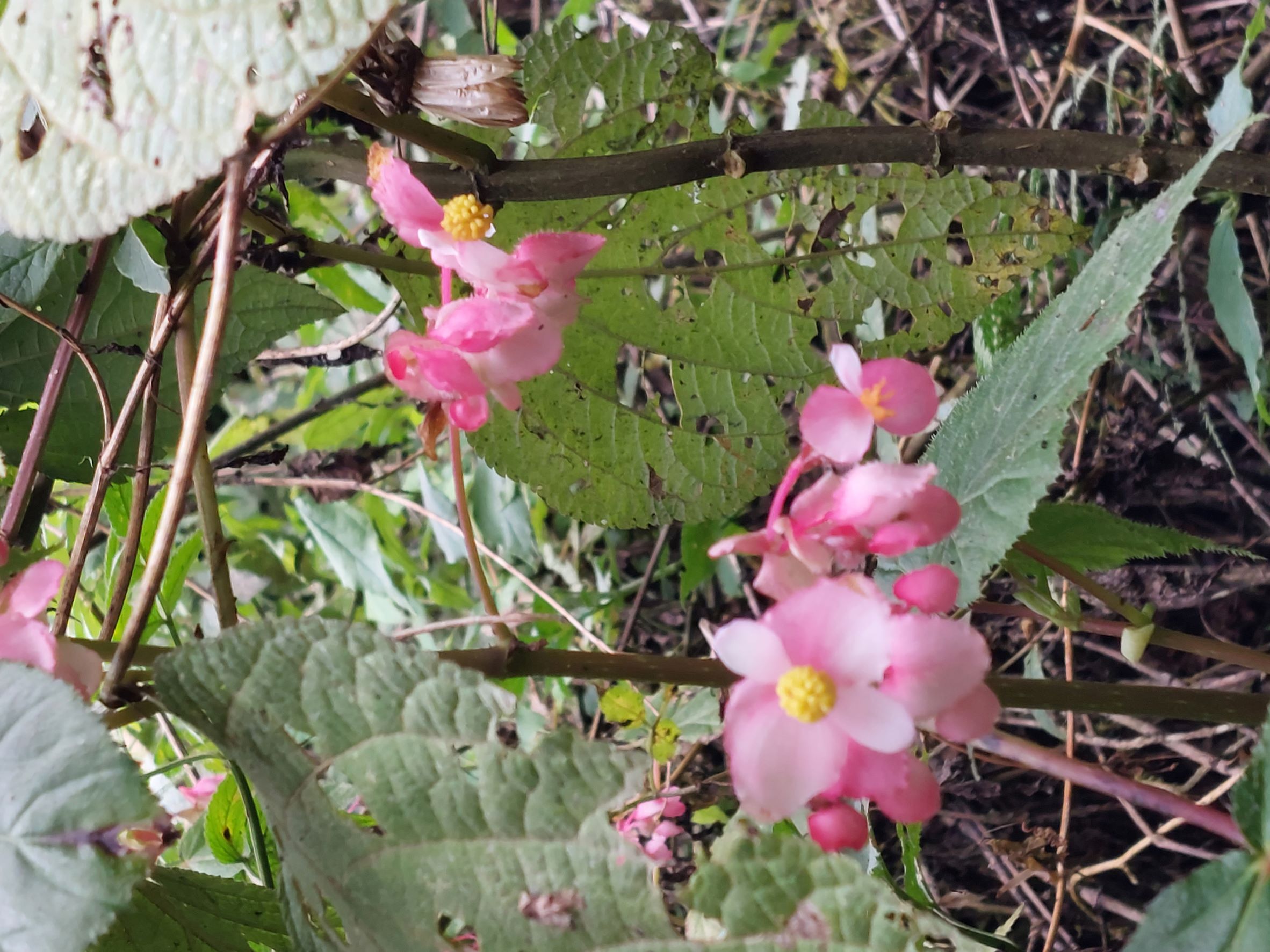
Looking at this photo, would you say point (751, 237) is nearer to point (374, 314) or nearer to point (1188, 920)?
point (1188, 920)

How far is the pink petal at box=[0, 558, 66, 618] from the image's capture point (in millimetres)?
355

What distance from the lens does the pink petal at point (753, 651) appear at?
287mm

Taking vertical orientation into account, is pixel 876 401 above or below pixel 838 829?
above

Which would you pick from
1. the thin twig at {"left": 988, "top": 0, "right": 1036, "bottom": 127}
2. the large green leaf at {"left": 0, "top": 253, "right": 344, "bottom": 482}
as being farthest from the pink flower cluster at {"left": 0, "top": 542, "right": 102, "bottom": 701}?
the thin twig at {"left": 988, "top": 0, "right": 1036, "bottom": 127}

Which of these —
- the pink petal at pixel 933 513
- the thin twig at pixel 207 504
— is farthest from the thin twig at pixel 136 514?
the pink petal at pixel 933 513

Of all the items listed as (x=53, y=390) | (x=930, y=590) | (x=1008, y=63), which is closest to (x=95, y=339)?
(x=53, y=390)

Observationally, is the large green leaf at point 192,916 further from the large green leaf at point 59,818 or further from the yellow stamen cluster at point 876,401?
the yellow stamen cluster at point 876,401

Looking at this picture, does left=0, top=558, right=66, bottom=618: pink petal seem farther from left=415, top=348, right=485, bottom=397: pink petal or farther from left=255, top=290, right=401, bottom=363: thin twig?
left=255, top=290, right=401, bottom=363: thin twig

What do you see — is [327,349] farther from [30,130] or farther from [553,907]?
[553,907]

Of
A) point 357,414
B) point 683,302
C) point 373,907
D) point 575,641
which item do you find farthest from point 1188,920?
point 357,414

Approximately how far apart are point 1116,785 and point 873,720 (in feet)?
0.46

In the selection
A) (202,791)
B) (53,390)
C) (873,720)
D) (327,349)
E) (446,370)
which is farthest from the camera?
(202,791)

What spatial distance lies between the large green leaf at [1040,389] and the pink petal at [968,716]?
2.6 inches

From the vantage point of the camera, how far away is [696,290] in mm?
583
